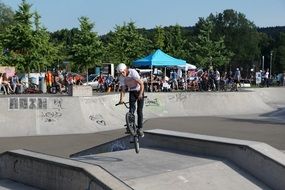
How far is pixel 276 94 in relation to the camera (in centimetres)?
3111

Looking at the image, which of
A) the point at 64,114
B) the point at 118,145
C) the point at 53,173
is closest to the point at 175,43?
the point at 64,114

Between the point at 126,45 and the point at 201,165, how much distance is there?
42.5 m

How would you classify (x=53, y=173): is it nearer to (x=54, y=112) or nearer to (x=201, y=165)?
(x=201, y=165)

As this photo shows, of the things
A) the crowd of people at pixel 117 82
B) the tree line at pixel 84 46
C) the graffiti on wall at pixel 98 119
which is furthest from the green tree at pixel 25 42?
the graffiti on wall at pixel 98 119

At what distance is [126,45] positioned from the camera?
48.9 m

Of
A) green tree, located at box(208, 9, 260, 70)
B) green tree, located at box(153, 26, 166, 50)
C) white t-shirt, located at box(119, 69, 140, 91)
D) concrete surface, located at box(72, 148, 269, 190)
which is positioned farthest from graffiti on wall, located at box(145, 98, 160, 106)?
green tree, located at box(208, 9, 260, 70)

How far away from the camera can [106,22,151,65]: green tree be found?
48531 millimetres

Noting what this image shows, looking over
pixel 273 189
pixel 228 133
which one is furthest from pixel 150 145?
pixel 228 133

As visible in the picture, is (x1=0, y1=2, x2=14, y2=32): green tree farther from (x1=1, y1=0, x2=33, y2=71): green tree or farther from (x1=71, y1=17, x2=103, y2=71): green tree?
(x1=1, y1=0, x2=33, y2=71): green tree

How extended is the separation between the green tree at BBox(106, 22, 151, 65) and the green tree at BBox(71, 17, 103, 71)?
5.12 m

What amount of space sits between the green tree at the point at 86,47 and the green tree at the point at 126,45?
16.8ft

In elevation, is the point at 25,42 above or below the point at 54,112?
above

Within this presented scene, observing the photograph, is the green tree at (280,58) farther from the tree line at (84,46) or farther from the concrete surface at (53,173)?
the concrete surface at (53,173)

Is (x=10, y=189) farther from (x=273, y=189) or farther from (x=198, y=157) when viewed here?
(x=273, y=189)
